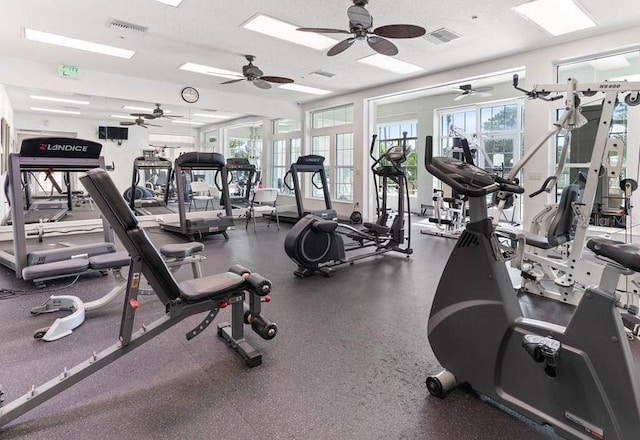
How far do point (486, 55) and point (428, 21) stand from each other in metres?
1.89

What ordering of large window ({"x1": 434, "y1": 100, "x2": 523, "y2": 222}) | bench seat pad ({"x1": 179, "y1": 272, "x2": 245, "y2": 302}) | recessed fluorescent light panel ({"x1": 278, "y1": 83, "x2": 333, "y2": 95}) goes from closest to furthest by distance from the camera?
bench seat pad ({"x1": 179, "y1": 272, "x2": 245, "y2": 302})
recessed fluorescent light panel ({"x1": 278, "y1": 83, "x2": 333, "y2": 95})
large window ({"x1": 434, "y1": 100, "x2": 523, "y2": 222})

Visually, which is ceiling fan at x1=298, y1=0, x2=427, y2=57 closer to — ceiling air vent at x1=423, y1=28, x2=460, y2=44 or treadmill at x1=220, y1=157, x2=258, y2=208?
ceiling air vent at x1=423, y1=28, x2=460, y2=44

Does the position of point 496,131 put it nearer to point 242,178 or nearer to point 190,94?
point 242,178

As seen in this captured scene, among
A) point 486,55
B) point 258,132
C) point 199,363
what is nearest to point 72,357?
point 199,363

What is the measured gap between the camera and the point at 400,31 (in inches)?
154

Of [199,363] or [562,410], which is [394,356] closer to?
[562,410]

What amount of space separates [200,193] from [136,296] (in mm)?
6610

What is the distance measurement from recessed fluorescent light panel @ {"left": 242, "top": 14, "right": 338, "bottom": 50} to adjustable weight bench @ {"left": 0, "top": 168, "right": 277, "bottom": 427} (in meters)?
3.57

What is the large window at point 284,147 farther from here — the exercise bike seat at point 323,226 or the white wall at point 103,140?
Result: the exercise bike seat at point 323,226

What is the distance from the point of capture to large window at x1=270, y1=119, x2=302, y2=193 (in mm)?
10227

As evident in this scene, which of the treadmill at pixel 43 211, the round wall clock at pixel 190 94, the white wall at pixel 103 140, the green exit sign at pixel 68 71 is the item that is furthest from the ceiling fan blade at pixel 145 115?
the treadmill at pixel 43 211

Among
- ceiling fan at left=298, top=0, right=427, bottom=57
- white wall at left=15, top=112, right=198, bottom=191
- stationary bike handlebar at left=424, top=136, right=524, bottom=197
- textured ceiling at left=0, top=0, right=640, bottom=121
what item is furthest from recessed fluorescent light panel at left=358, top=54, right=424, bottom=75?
stationary bike handlebar at left=424, top=136, right=524, bottom=197

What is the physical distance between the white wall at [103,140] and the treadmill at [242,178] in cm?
184

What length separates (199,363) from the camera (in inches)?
90.7
